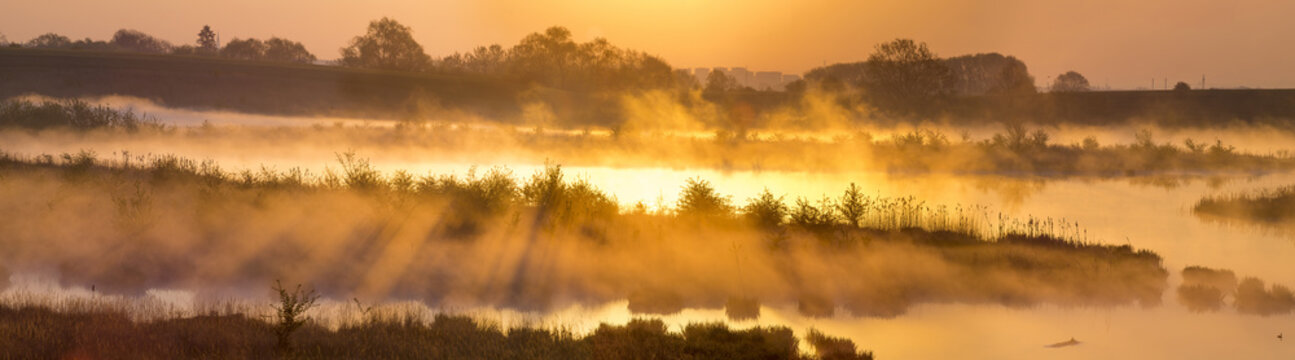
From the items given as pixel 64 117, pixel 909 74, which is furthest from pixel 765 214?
pixel 909 74

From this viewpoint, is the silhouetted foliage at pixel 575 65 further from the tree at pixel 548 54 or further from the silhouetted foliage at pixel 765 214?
the silhouetted foliage at pixel 765 214

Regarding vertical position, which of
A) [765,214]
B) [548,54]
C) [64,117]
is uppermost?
[548,54]

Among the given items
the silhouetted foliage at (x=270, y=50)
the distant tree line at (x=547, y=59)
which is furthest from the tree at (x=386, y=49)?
the silhouetted foliage at (x=270, y=50)

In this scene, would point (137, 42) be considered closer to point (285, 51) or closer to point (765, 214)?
point (285, 51)

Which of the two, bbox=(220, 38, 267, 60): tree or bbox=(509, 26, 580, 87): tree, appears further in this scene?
bbox=(220, 38, 267, 60): tree

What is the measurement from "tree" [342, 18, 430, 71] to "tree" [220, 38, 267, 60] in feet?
106

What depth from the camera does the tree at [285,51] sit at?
122 meters

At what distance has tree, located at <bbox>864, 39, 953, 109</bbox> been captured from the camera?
256 feet

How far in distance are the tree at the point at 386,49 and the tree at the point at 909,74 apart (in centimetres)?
3986

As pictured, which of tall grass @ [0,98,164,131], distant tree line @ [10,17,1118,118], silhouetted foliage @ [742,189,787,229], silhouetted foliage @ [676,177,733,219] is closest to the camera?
silhouetted foliage @ [742,189,787,229]

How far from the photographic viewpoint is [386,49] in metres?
87.7

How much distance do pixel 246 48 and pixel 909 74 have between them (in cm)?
7834

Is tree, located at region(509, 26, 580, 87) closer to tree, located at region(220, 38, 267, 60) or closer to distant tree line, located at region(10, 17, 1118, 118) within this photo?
distant tree line, located at region(10, 17, 1118, 118)

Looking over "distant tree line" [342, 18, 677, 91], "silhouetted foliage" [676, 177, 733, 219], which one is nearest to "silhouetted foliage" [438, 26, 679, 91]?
"distant tree line" [342, 18, 677, 91]
